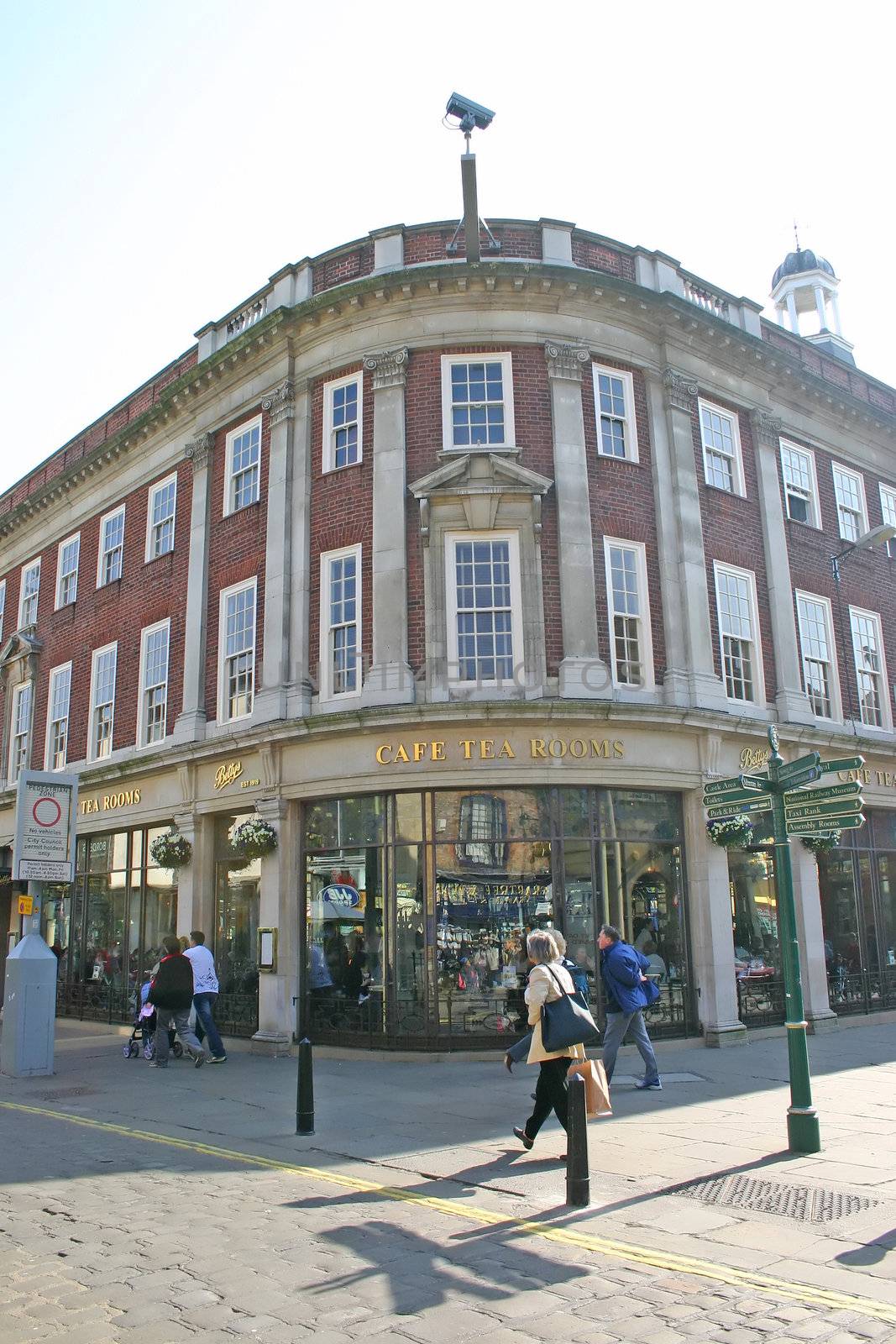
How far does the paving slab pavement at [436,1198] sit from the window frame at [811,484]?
11335 mm

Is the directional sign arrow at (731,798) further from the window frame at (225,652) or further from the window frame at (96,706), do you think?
the window frame at (96,706)

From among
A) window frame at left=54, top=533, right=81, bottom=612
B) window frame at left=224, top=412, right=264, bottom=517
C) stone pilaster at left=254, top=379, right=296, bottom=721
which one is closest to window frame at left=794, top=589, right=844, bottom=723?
stone pilaster at left=254, top=379, right=296, bottom=721

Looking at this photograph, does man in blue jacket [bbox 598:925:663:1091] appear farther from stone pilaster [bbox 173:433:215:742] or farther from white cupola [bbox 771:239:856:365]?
white cupola [bbox 771:239:856:365]

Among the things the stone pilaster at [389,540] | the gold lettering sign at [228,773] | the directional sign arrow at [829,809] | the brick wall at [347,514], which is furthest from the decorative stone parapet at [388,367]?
the directional sign arrow at [829,809]

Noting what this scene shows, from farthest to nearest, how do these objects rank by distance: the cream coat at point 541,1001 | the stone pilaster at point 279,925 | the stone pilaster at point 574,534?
1. the stone pilaster at point 279,925
2. the stone pilaster at point 574,534
3. the cream coat at point 541,1001

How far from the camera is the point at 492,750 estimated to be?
52.8 feet

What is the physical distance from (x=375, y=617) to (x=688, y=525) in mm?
5742

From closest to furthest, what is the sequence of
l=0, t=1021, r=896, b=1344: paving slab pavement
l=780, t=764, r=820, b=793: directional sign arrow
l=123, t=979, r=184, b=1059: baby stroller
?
l=0, t=1021, r=896, b=1344: paving slab pavement
l=780, t=764, r=820, b=793: directional sign arrow
l=123, t=979, r=184, b=1059: baby stroller

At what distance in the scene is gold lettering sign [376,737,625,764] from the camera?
16.1m

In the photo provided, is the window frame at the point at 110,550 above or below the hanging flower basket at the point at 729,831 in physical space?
above

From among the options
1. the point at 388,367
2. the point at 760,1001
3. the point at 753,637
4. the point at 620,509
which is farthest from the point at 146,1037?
the point at 753,637

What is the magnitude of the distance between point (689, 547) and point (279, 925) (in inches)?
367

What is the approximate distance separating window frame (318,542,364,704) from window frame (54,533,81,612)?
10338 mm

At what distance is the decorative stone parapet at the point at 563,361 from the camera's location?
17.9m
